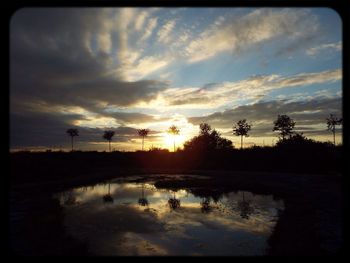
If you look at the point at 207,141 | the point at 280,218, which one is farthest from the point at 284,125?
the point at 280,218

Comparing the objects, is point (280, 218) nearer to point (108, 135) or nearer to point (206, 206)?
point (206, 206)

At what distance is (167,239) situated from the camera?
10078 millimetres

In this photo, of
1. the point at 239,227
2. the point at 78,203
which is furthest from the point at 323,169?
the point at 78,203

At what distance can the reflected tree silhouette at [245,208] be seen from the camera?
45.8 feet

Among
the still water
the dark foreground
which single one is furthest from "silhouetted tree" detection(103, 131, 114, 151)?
the still water

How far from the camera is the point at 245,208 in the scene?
1563 cm

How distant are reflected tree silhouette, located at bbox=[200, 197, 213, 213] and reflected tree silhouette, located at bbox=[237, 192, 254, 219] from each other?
1665 millimetres

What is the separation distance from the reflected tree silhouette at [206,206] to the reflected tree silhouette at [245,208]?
5.46 feet

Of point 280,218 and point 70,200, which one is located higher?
point 280,218

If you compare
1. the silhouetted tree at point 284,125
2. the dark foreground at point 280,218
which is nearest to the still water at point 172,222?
the dark foreground at point 280,218

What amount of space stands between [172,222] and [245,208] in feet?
16.3

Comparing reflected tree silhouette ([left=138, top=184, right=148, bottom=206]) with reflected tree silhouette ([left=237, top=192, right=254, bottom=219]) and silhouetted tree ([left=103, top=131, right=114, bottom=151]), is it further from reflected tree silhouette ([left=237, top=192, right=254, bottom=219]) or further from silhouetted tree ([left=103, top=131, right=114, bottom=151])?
silhouetted tree ([left=103, top=131, right=114, bottom=151])

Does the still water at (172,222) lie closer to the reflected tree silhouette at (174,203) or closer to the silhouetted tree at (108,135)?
the reflected tree silhouette at (174,203)

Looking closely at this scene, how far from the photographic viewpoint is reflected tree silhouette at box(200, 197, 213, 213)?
15.3m
